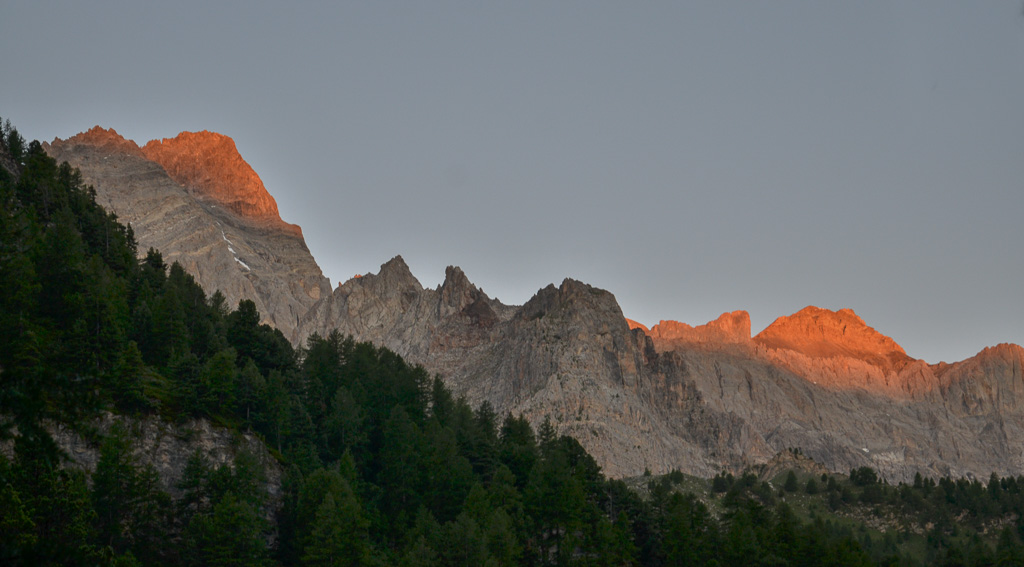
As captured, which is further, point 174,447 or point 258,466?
point 258,466

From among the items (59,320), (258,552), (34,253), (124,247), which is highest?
(124,247)

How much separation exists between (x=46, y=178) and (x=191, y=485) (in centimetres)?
5775

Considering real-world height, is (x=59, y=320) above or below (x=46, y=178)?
below

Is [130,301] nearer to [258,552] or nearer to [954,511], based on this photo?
[258,552]

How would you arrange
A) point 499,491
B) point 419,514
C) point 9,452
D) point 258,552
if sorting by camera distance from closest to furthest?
point 9,452, point 258,552, point 419,514, point 499,491

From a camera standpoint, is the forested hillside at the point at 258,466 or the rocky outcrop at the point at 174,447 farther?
the rocky outcrop at the point at 174,447

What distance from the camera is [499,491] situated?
108 m

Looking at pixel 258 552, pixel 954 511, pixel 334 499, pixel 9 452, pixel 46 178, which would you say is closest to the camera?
pixel 9 452

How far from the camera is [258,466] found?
9100cm

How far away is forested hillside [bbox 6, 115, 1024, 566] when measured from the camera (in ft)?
252

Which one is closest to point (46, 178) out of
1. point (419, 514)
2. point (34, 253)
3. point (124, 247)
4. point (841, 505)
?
point (124, 247)

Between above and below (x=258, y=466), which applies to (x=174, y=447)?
above

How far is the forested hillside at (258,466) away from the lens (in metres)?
76.9

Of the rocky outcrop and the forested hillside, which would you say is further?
the rocky outcrop
